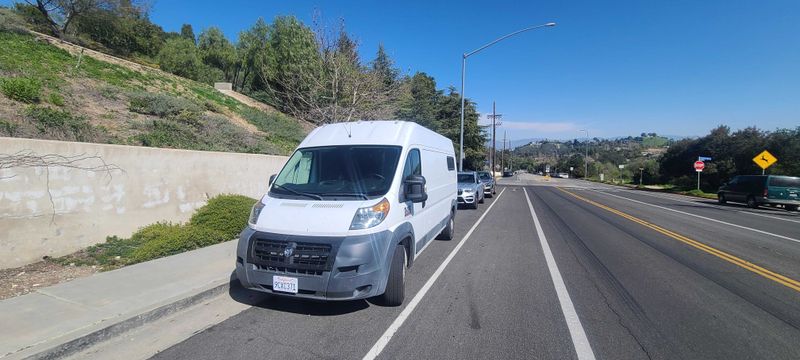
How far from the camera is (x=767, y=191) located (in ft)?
65.7

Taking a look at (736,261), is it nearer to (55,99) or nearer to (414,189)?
(414,189)

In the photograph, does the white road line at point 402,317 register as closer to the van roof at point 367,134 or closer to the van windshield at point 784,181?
the van roof at point 367,134

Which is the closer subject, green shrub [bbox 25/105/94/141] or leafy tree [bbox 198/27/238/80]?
green shrub [bbox 25/105/94/141]

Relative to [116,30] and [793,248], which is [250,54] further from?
[793,248]

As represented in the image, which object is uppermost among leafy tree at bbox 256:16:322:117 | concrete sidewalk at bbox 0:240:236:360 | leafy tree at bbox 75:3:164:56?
leafy tree at bbox 75:3:164:56

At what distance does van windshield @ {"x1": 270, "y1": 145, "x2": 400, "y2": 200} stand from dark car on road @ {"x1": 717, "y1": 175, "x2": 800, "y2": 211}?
24.2 m

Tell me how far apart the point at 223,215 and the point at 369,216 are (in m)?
5.17

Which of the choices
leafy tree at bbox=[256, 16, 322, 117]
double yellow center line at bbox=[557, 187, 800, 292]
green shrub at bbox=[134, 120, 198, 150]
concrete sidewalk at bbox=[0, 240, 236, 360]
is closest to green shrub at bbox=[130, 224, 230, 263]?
concrete sidewalk at bbox=[0, 240, 236, 360]

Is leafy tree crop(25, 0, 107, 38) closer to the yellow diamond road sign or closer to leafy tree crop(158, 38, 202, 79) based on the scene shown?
leafy tree crop(158, 38, 202, 79)

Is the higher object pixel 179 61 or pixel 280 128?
pixel 179 61

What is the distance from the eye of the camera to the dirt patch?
190 inches

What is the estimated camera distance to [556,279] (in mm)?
6070

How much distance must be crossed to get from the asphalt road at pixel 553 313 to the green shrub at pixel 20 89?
9.75 meters

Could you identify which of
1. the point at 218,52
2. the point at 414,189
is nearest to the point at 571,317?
the point at 414,189
